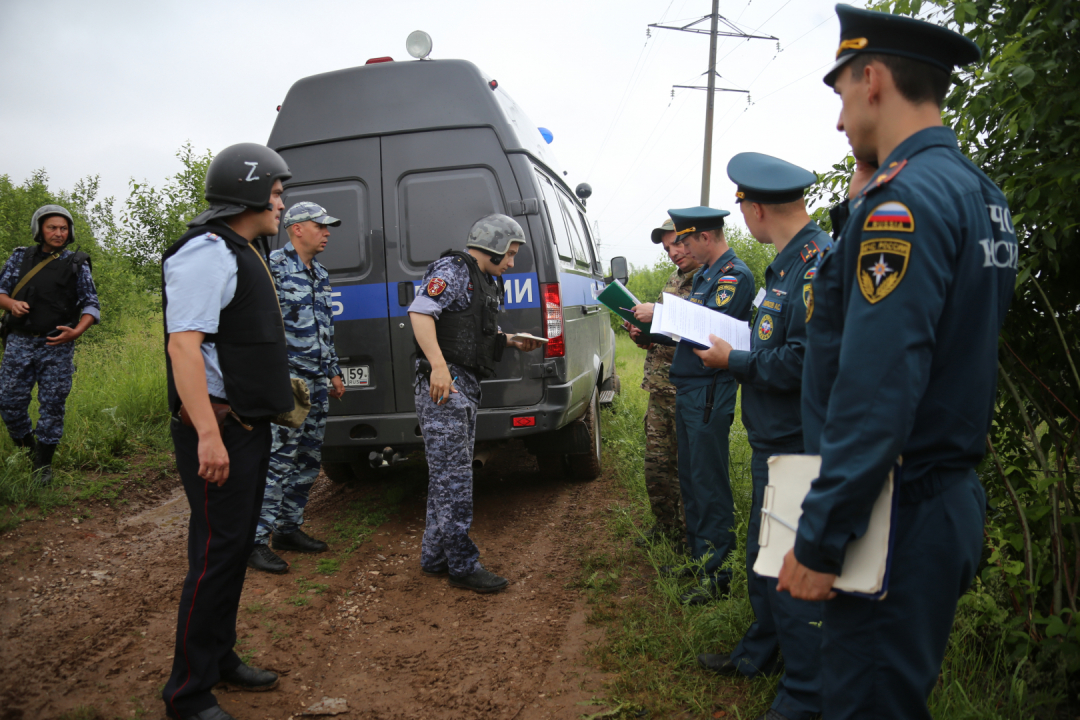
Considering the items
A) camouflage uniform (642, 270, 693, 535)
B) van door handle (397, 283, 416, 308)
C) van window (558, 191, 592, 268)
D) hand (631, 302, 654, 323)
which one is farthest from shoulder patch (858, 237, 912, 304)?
van window (558, 191, 592, 268)

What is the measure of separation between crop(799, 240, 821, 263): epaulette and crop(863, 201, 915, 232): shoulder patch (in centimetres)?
109

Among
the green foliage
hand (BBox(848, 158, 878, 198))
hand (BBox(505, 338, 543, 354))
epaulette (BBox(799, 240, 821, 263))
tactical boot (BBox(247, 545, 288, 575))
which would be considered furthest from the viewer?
hand (BBox(505, 338, 543, 354))

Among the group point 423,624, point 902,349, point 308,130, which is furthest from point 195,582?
point 308,130

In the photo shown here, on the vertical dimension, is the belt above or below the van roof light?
below

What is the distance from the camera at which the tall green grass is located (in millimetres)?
4723

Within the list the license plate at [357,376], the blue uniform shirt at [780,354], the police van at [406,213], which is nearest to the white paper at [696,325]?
the blue uniform shirt at [780,354]

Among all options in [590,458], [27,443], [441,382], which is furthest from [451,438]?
[27,443]

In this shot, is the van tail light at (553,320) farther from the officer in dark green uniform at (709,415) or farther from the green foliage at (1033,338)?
the green foliage at (1033,338)

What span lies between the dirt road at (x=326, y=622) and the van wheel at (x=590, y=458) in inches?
24.2

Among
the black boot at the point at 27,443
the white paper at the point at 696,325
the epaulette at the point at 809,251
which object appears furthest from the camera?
the black boot at the point at 27,443

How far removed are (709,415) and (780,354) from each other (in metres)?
0.96

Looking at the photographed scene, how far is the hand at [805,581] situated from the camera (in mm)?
1327

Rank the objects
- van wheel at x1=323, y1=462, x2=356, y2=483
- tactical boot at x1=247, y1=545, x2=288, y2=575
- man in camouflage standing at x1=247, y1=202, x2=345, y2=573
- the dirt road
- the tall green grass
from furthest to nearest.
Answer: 1. van wheel at x1=323, y1=462, x2=356, y2=483
2. the tall green grass
3. man in camouflage standing at x1=247, y1=202, x2=345, y2=573
4. tactical boot at x1=247, y1=545, x2=288, y2=575
5. the dirt road

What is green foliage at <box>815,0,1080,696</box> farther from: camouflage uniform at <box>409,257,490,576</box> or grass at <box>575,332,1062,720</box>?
camouflage uniform at <box>409,257,490,576</box>
